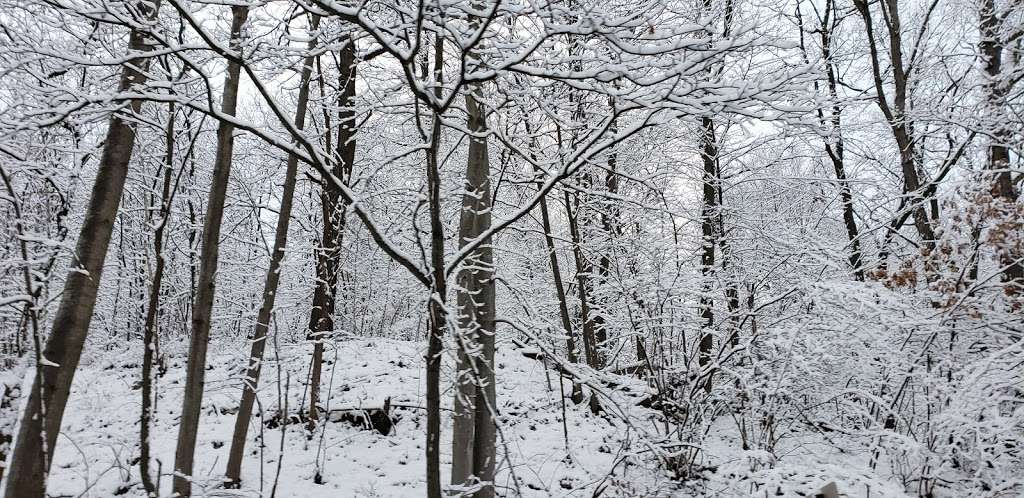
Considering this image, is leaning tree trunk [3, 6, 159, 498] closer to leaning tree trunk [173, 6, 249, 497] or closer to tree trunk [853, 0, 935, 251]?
leaning tree trunk [173, 6, 249, 497]

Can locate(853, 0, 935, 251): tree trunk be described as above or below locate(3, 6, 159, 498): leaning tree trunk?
above

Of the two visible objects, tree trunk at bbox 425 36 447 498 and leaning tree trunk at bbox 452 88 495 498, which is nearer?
tree trunk at bbox 425 36 447 498

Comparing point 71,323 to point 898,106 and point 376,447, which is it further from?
point 898,106

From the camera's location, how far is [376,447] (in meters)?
6.39

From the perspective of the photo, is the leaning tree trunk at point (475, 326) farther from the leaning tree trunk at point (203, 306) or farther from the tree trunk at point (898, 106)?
the tree trunk at point (898, 106)

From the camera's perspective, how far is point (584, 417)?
750 cm

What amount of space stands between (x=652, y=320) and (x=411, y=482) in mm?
3050

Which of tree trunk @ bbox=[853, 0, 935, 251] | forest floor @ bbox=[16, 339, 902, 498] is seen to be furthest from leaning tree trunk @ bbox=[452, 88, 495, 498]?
tree trunk @ bbox=[853, 0, 935, 251]

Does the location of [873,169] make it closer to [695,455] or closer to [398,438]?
[695,455]

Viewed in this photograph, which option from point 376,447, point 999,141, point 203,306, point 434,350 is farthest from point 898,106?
point 203,306

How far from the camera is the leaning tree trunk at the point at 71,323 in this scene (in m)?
2.94

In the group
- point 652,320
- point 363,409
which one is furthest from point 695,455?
point 363,409

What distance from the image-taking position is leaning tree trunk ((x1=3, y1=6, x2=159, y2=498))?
9.64 ft

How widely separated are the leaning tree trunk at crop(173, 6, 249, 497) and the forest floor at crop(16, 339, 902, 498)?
252 millimetres
